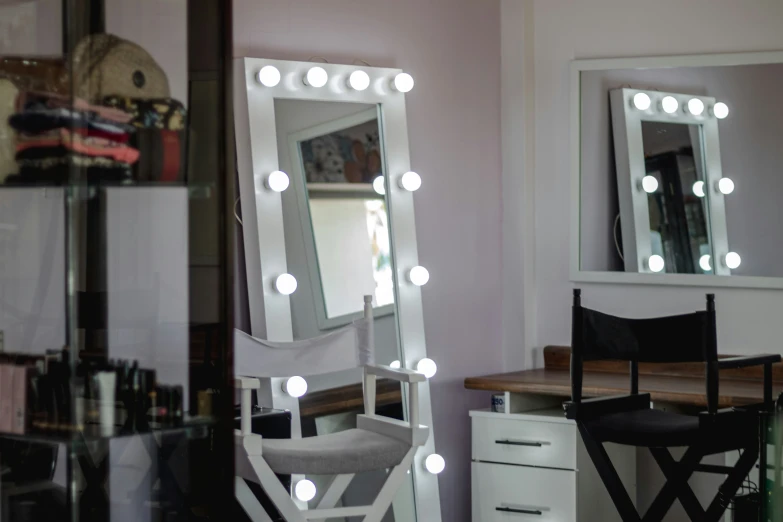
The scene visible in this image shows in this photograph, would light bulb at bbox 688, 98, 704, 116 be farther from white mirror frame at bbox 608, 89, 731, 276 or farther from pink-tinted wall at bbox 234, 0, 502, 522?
pink-tinted wall at bbox 234, 0, 502, 522

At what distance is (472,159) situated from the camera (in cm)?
367

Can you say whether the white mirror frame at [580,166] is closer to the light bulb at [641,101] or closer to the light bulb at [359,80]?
the light bulb at [641,101]

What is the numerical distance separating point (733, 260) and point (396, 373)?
1253mm

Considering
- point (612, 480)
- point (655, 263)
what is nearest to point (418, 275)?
point (655, 263)

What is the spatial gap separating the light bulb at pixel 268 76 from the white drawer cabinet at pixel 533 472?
1.16 meters

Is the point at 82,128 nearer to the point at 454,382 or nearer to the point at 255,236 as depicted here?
the point at 255,236

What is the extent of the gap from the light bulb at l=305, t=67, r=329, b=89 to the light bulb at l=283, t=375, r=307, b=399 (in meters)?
0.84

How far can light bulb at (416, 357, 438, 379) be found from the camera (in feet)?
10.9

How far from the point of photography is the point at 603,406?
2695mm

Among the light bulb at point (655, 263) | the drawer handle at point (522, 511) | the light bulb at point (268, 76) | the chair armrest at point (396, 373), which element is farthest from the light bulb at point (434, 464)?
the light bulb at point (268, 76)

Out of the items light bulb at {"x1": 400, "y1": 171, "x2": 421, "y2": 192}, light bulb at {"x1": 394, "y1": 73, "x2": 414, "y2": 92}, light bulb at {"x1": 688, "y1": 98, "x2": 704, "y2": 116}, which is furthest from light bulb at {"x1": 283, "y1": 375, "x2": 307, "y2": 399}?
light bulb at {"x1": 688, "y1": 98, "x2": 704, "y2": 116}

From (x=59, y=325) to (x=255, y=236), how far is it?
1.44 m

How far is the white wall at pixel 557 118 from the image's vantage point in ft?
11.6

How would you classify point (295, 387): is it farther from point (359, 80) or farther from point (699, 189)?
point (699, 189)
